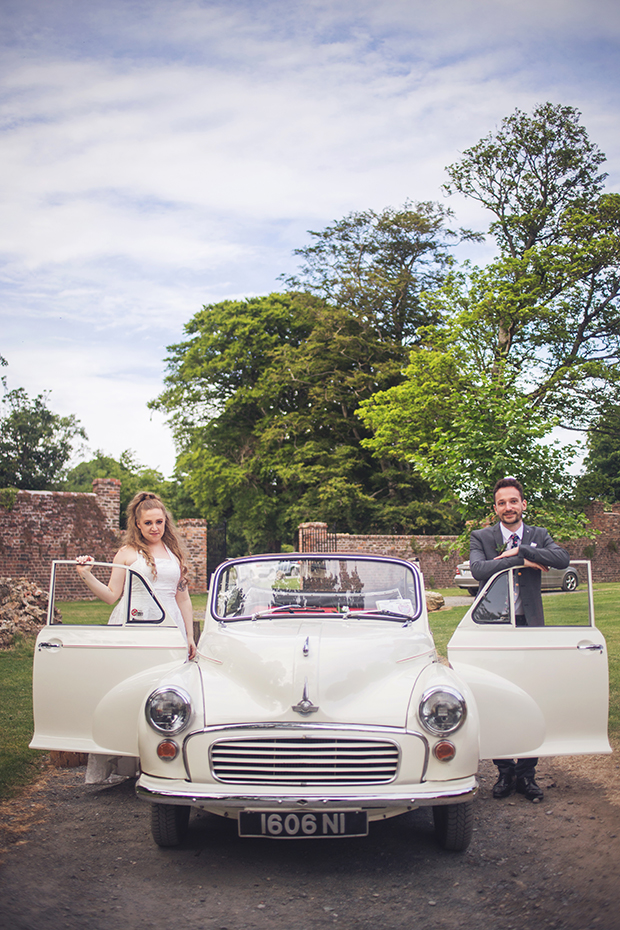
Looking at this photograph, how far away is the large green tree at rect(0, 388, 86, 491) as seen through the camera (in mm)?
45875

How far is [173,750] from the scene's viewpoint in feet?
12.2

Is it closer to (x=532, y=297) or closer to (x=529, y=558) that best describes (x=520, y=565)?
(x=529, y=558)

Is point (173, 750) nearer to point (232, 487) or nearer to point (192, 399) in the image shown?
point (232, 487)

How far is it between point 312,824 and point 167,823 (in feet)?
2.90

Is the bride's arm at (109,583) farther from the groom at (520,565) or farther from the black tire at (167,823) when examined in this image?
the groom at (520,565)

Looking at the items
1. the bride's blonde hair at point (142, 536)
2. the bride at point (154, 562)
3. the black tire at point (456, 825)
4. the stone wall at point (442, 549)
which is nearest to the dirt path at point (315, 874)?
the black tire at point (456, 825)

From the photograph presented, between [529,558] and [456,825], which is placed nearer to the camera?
[456,825]

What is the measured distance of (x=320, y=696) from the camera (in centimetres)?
385

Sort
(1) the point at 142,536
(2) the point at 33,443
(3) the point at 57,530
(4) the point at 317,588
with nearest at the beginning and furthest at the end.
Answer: (4) the point at 317,588 < (1) the point at 142,536 < (3) the point at 57,530 < (2) the point at 33,443

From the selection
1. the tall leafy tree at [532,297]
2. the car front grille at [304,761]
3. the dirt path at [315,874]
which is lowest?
the dirt path at [315,874]

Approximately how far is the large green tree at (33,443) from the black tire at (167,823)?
4405 cm

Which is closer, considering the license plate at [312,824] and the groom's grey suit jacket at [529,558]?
the license plate at [312,824]

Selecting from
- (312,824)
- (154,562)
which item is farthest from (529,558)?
(154,562)

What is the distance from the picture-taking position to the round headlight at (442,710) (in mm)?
3686
